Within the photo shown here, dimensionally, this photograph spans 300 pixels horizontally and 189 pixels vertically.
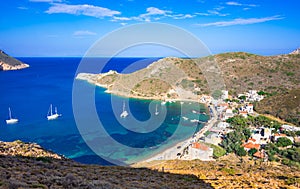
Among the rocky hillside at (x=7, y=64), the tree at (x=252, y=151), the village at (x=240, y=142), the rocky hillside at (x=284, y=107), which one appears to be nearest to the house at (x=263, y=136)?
the village at (x=240, y=142)

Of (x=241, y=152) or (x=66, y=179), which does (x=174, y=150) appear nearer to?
(x=241, y=152)

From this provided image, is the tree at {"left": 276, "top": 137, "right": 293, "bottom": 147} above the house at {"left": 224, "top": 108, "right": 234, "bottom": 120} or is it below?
below

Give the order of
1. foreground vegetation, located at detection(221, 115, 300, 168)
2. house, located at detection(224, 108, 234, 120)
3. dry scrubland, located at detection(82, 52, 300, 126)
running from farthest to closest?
dry scrubland, located at detection(82, 52, 300, 126) < house, located at detection(224, 108, 234, 120) < foreground vegetation, located at detection(221, 115, 300, 168)

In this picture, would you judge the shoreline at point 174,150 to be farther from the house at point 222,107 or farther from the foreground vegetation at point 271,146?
the house at point 222,107

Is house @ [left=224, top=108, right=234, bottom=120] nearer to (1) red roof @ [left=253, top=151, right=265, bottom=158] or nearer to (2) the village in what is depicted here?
(2) the village

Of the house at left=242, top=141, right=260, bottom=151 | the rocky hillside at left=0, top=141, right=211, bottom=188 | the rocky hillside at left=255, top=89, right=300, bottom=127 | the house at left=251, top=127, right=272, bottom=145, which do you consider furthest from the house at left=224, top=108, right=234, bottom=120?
the rocky hillside at left=0, top=141, right=211, bottom=188

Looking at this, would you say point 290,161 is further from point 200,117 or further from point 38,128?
point 38,128

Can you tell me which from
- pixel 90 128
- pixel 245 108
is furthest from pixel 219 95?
pixel 90 128

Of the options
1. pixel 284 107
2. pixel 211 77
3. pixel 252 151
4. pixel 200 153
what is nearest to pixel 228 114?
pixel 284 107
